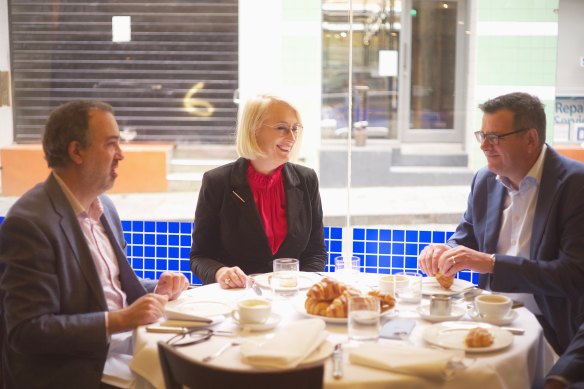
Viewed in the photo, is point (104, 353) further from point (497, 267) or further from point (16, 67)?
point (16, 67)

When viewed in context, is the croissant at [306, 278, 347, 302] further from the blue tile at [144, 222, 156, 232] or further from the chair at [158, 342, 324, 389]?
the blue tile at [144, 222, 156, 232]

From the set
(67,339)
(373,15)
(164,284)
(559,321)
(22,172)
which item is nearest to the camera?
(67,339)

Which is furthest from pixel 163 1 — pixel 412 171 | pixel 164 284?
pixel 164 284

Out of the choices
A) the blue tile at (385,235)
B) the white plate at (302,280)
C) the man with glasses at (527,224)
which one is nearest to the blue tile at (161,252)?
the blue tile at (385,235)

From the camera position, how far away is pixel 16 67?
5824 millimetres

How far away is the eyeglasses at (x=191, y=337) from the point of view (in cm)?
205

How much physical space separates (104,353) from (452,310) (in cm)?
113

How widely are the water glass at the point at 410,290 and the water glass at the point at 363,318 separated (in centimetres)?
43

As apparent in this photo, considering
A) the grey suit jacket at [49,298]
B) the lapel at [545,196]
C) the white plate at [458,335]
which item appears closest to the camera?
the white plate at [458,335]

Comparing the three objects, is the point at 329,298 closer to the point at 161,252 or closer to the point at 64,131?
the point at 64,131

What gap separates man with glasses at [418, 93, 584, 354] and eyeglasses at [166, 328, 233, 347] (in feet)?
3.06

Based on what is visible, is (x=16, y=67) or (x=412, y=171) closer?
(x=16, y=67)

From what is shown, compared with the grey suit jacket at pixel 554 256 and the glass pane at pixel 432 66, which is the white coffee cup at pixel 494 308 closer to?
the grey suit jacket at pixel 554 256

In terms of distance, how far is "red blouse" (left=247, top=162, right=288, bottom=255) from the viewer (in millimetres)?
3229
